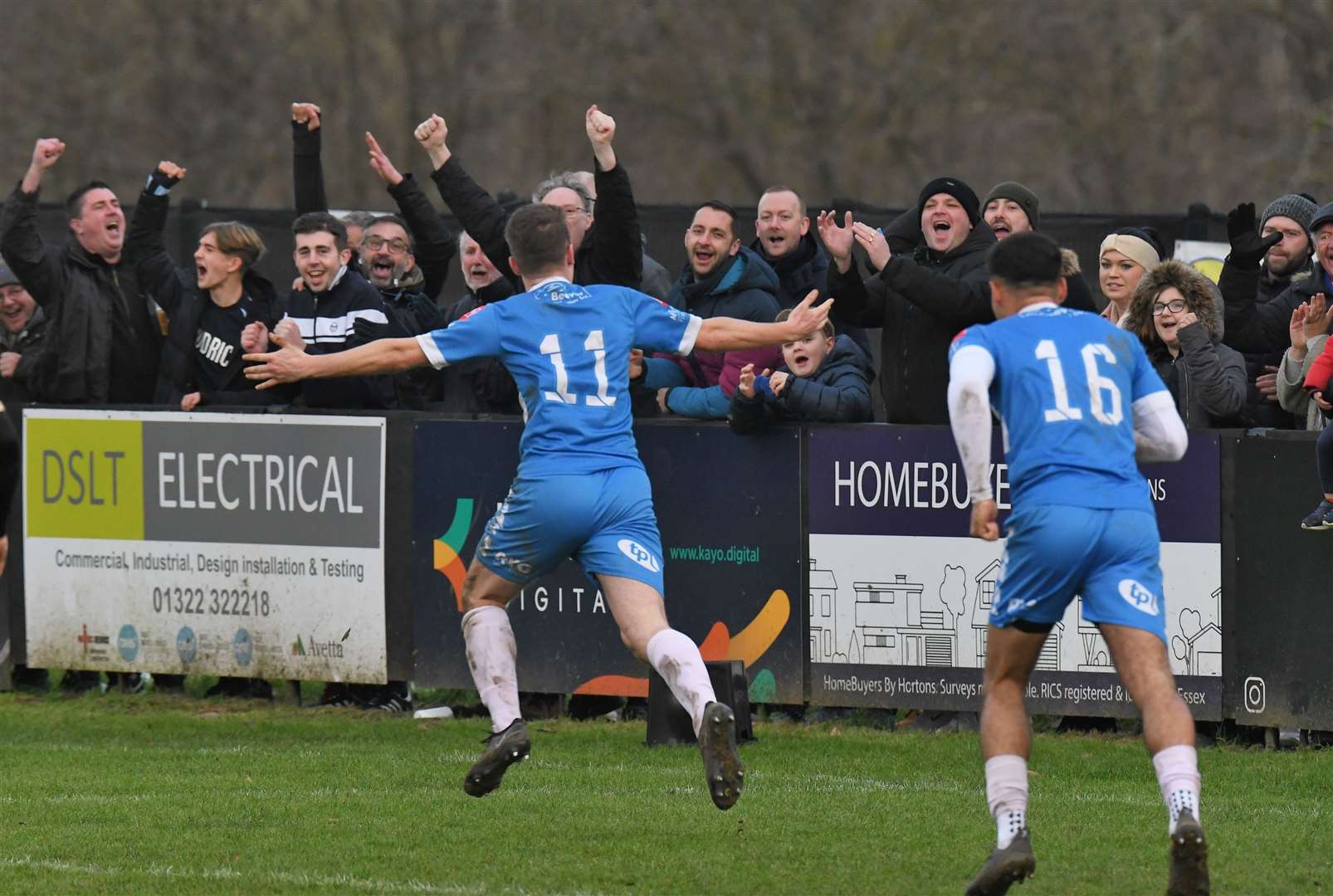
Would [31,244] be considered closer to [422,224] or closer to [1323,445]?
[422,224]

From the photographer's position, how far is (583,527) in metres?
8.66

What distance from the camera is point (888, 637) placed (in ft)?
37.6

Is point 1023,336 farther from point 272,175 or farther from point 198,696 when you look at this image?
point 272,175

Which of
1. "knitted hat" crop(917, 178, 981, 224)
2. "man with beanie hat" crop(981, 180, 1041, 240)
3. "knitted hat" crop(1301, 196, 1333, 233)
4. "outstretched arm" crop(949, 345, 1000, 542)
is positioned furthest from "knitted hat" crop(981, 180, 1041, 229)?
"outstretched arm" crop(949, 345, 1000, 542)

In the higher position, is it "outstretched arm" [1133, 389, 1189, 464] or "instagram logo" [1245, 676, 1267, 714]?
"outstretched arm" [1133, 389, 1189, 464]

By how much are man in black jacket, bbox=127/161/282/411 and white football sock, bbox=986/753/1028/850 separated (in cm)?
620

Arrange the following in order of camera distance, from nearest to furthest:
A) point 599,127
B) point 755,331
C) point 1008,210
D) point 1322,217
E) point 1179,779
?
point 1179,779, point 755,331, point 599,127, point 1322,217, point 1008,210

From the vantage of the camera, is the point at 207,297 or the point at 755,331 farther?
the point at 207,297

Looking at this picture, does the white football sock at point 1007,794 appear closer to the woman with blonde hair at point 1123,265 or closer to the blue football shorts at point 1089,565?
the blue football shorts at point 1089,565

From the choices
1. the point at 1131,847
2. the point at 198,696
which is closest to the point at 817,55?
the point at 198,696

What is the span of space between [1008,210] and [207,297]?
14.7ft

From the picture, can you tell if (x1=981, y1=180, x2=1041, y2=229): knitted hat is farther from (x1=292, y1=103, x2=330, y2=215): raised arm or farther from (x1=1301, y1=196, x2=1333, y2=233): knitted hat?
(x1=292, y1=103, x2=330, y2=215): raised arm

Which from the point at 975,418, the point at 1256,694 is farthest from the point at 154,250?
the point at 975,418

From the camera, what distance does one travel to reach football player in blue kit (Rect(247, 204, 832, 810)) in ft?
28.4
